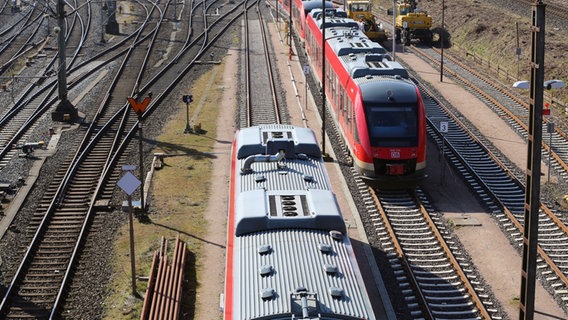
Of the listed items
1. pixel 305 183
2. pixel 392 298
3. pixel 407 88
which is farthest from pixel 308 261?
pixel 407 88

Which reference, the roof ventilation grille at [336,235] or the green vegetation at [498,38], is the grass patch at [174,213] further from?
the green vegetation at [498,38]

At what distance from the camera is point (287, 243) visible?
1528 cm

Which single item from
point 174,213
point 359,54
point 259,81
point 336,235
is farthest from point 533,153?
point 259,81

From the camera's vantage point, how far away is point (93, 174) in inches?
1214

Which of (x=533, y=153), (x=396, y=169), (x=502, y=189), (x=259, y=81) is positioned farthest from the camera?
(x=259, y=81)

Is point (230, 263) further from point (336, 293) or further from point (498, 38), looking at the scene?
point (498, 38)

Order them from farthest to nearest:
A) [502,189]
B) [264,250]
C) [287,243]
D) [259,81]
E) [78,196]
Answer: [259,81] < [78,196] < [502,189] < [287,243] < [264,250]

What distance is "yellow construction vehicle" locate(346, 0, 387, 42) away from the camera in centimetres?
6266

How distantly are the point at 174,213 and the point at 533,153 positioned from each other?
15457mm

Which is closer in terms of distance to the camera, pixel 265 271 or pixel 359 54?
pixel 265 271

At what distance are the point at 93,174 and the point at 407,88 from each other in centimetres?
1222

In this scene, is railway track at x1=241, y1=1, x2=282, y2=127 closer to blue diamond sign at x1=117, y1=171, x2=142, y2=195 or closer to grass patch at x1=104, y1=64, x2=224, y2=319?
grass patch at x1=104, y1=64, x2=224, y2=319

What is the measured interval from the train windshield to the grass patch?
244 inches

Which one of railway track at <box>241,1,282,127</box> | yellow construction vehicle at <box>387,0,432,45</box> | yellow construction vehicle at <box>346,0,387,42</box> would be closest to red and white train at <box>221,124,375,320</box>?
railway track at <box>241,1,282,127</box>
